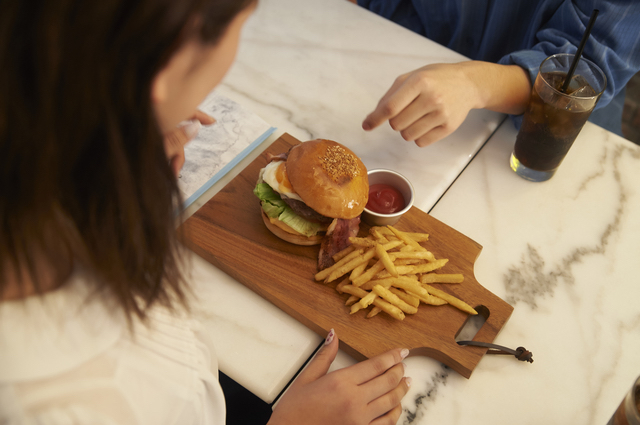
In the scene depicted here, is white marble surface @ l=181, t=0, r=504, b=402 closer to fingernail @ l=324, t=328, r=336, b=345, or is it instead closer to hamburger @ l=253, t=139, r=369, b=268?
fingernail @ l=324, t=328, r=336, b=345

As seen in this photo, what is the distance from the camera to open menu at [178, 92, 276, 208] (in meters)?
1.68

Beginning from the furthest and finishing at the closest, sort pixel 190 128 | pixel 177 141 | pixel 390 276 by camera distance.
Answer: pixel 390 276, pixel 190 128, pixel 177 141

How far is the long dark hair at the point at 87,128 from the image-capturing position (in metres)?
0.47

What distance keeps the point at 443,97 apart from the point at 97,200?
133 centimetres

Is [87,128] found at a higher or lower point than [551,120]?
Answer: higher

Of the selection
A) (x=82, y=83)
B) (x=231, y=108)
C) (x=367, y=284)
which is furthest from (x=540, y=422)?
(x=231, y=108)

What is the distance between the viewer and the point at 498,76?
5.85ft

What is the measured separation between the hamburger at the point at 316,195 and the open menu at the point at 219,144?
26 cm

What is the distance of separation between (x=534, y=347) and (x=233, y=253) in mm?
992

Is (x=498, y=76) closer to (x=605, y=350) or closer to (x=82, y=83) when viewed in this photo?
(x=605, y=350)

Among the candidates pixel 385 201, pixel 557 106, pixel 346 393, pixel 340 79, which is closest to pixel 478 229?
pixel 385 201

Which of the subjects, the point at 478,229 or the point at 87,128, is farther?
the point at 478,229

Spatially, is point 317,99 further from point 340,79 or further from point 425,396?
point 425,396

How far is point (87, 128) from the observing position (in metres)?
0.54
